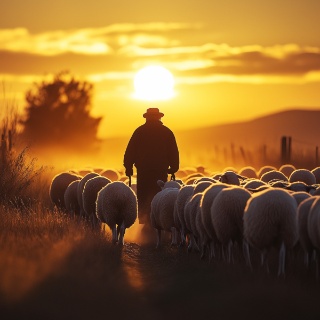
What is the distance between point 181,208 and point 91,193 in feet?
Answer: 10.1

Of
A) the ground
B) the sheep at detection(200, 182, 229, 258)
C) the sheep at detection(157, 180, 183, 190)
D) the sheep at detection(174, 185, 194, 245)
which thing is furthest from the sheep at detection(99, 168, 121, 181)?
the ground

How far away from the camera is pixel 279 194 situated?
11.6 meters

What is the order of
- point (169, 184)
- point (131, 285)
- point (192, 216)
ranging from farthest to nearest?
point (169, 184) → point (192, 216) → point (131, 285)

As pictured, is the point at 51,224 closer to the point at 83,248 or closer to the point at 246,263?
the point at 83,248

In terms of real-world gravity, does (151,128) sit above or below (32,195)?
above

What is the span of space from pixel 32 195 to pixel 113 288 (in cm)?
1061

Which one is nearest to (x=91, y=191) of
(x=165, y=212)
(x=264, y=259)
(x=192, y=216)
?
(x=165, y=212)

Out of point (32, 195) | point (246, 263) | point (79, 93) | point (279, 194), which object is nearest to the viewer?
point (279, 194)

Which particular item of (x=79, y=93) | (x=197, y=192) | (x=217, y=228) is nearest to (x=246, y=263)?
(x=217, y=228)

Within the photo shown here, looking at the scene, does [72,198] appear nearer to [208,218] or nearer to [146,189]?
[146,189]

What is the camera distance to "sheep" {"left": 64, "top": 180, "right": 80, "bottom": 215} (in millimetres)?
19125

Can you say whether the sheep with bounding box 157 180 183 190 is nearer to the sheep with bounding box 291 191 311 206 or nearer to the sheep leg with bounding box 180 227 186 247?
the sheep leg with bounding box 180 227 186 247

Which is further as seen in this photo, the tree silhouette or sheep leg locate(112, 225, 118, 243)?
the tree silhouette

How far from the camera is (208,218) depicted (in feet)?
43.3
